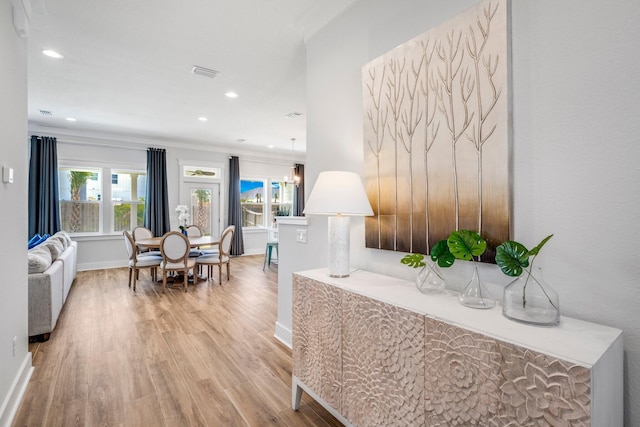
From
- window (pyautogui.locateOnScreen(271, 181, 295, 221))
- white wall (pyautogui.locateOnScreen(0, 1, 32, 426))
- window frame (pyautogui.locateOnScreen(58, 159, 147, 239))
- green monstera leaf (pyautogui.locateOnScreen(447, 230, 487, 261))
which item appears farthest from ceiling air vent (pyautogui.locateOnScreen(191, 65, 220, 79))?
window (pyautogui.locateOnScreen(271, 181, 295, 221))

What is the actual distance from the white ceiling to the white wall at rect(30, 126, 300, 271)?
1.54 feet

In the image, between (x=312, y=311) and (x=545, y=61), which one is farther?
(x=312, y=311)

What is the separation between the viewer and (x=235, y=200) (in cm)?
786

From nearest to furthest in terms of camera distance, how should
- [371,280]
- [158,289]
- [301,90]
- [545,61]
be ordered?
[545,61], [371,280], [301,90], [158,289]

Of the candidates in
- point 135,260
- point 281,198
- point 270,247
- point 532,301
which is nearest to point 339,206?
point 532,301

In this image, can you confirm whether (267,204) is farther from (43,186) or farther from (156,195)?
(43,186)

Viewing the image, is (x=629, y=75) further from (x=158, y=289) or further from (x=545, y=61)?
(x=158, y=289)

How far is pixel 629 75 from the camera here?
3.42ft

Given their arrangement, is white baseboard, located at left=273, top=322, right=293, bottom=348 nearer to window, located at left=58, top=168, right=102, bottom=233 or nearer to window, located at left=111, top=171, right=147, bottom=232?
window, located at left=111, top=171, right=147, bottom=232

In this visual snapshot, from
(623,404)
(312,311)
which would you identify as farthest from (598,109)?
(312,311)

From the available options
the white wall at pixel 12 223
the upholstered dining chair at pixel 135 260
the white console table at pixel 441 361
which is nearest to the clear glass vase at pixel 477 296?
the white console table at pixel 441 361

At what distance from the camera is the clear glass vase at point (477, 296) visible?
1270mm

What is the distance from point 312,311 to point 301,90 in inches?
127

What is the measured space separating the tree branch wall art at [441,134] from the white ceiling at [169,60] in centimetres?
96
